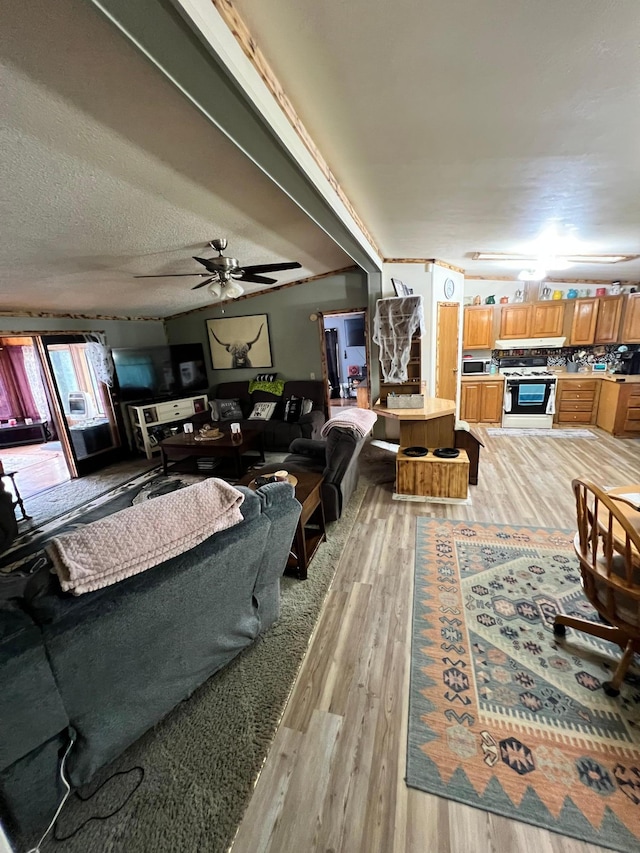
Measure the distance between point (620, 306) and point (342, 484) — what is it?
5.46m

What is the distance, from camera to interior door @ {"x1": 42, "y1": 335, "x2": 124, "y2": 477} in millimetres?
4430

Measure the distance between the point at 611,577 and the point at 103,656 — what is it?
6.55ft

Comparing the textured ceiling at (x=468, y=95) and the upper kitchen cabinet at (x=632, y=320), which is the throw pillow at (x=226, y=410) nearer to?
the textured ceiling at (x=468, y=95)

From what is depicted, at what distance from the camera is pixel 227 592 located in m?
1.48

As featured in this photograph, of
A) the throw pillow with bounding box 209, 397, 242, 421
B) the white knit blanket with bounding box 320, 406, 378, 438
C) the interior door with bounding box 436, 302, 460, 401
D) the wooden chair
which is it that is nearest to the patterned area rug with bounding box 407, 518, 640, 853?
the wooden chair

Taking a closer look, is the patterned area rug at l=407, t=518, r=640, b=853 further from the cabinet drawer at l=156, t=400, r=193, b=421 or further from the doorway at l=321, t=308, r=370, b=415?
the doorway at l=321, t=308, r=370, b=415

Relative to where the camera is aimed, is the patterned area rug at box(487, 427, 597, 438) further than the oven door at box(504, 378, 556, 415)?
No

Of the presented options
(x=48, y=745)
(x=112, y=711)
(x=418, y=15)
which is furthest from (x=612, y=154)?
(x=48, y=745)

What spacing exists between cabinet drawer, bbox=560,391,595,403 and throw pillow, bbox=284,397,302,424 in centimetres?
431

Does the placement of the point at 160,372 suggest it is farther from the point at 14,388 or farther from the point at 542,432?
the point at 542,432

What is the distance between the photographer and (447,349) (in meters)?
4.94

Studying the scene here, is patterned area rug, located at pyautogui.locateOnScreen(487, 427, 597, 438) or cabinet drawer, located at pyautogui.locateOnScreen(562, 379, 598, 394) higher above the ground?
cabinet drawer, located at pyautogui.locateOnScreen(562, 379, 598, 394)

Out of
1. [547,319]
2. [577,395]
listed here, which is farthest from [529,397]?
[547,319]

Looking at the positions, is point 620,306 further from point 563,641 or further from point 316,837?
point 316,837
